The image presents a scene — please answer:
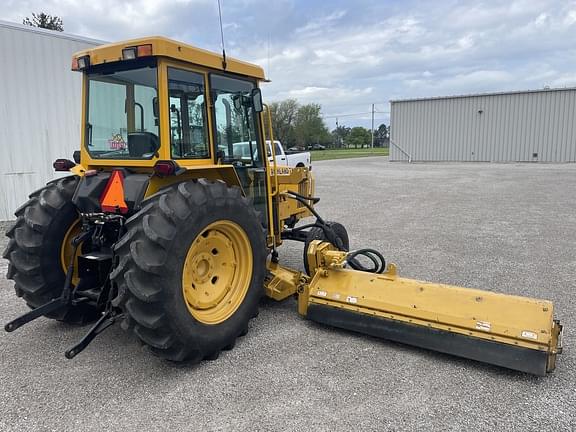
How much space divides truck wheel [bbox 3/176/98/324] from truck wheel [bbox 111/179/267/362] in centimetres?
92

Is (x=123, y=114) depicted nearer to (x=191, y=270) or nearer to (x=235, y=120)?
(x=235, y=120)

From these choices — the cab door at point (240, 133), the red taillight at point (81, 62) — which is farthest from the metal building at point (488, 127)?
the red taillight at point (81, 62)

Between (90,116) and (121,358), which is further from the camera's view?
(90,116)

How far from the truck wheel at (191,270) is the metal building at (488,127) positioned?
28388 mm

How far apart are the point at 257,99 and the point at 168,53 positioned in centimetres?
111

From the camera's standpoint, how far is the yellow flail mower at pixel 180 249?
10.5 feet

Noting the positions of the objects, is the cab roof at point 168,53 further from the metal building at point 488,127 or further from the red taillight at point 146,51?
the metal building at point 488,127

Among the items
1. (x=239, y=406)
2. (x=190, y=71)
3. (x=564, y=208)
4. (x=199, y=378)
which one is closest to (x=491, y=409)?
(x=239, y=406)

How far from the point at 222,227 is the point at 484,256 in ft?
15.5

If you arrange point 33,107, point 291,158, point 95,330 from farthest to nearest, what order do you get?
point 291,158 → point 33,107 → point 95,330

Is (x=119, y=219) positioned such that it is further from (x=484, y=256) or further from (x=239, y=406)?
(x=484, y=256)

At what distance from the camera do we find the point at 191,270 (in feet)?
11.9

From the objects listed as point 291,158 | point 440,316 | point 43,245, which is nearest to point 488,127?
point 291,158

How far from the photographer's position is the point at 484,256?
6.83 m
